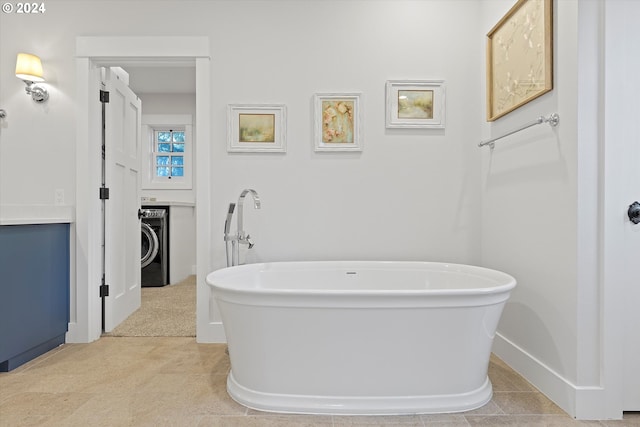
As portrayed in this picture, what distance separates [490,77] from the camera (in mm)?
2439

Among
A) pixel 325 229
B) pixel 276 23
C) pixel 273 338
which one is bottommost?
pixel 273 338

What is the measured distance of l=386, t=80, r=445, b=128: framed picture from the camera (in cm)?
261

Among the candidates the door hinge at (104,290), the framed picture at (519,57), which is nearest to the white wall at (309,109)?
the framed picture at (519,57)

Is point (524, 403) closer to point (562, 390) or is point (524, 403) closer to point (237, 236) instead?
point (562, 390)

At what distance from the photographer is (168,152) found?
5.39 meters

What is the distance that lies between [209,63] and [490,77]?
6.01 feet

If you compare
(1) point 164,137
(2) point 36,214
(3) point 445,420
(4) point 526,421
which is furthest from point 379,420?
(1) point 164,137

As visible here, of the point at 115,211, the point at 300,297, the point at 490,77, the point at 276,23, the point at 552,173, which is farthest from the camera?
the point at 115,211

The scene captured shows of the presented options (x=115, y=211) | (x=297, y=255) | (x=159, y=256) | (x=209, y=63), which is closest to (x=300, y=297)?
(x=297, y=255)

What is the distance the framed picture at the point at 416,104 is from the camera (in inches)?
103

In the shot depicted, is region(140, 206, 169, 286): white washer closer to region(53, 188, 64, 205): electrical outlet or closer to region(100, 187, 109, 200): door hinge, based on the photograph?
region(100, 187, 109, 200): door hinge

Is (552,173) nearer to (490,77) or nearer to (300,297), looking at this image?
(490,77)

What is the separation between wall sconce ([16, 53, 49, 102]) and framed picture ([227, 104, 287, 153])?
1.23 m

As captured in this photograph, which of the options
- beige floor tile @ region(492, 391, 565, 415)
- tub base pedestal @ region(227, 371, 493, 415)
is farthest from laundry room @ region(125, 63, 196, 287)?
beige floor tile @ region(492, 391, 565, 415)
